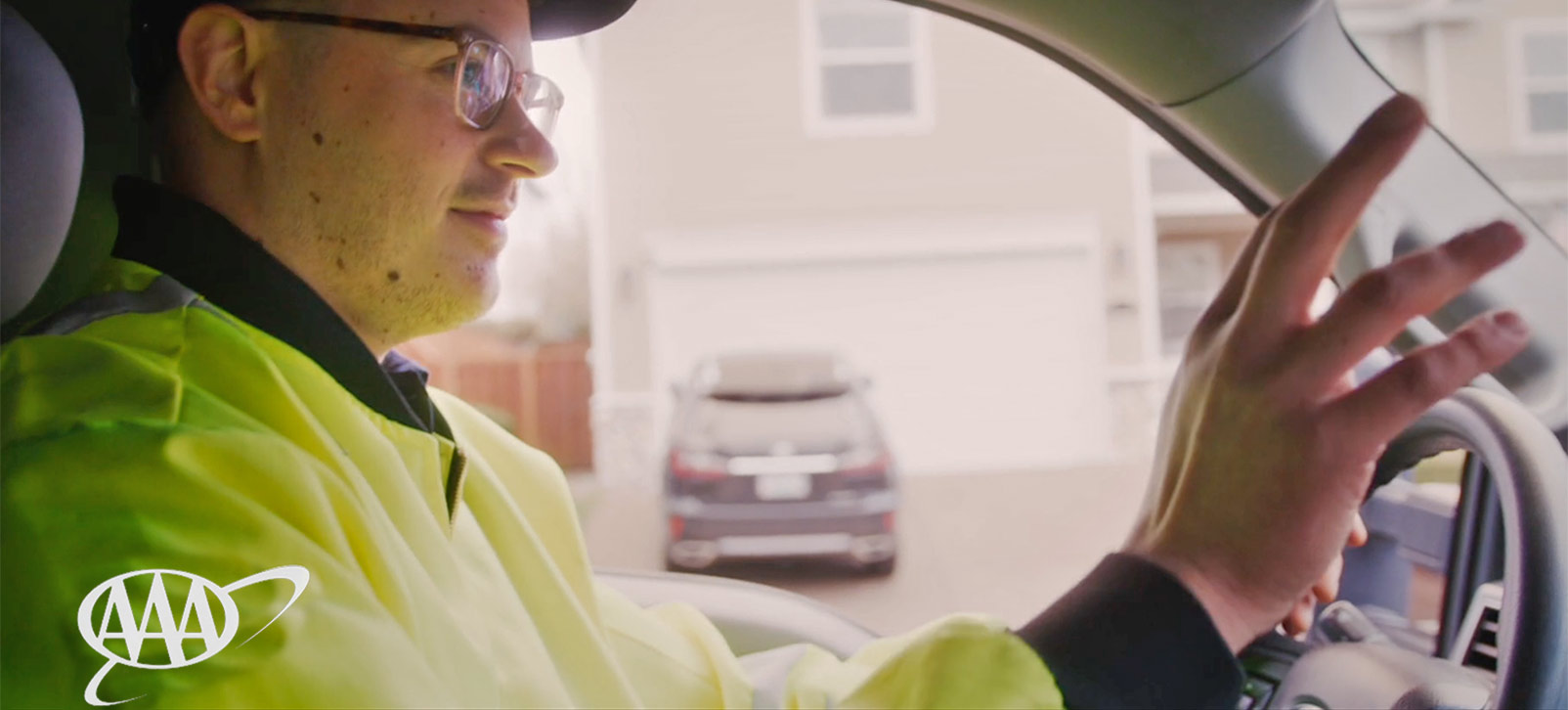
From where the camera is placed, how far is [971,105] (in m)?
9.51

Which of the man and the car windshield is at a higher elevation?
the man

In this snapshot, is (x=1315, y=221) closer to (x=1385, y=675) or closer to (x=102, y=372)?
(x=1385, y=675)

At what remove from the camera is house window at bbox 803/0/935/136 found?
959 cm

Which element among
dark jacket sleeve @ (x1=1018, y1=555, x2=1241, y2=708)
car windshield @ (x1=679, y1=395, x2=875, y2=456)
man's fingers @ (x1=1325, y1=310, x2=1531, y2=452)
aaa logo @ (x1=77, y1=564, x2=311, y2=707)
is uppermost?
man's fingers @ (x1=1325, y1=310, x2=1531, y2=452)

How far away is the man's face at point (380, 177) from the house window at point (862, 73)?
28.8 feet

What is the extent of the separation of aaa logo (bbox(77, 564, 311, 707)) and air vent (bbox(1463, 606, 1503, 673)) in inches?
44.8

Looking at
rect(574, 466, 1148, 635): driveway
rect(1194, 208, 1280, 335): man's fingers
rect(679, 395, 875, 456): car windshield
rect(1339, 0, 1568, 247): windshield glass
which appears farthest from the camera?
rect(679, 395, 875, 456): car windshield

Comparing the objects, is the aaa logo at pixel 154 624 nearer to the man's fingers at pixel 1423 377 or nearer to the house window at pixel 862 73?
the man's fingers at pixel 1423 377

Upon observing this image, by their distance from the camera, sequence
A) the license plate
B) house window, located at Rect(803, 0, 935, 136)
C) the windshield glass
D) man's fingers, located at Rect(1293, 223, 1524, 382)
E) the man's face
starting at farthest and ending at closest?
house window, located at Rect(803, 0, 935, 136) → the license plate → the windshield glass → the man's face → man's fingers, located at Rect(1293, 223, 1524, 382)

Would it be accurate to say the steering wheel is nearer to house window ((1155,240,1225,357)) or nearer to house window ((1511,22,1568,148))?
house window ((1511,22,1568,148))

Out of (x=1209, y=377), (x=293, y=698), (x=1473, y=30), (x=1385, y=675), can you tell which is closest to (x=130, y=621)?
(x=293, y=698)

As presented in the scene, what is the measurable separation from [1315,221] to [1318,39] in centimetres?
70

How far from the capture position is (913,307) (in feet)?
32.4

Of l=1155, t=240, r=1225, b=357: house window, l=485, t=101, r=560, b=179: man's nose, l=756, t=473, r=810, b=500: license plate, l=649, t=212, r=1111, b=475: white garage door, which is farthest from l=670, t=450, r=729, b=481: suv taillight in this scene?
l=485, t=101, r=560, b=179: man's nose
